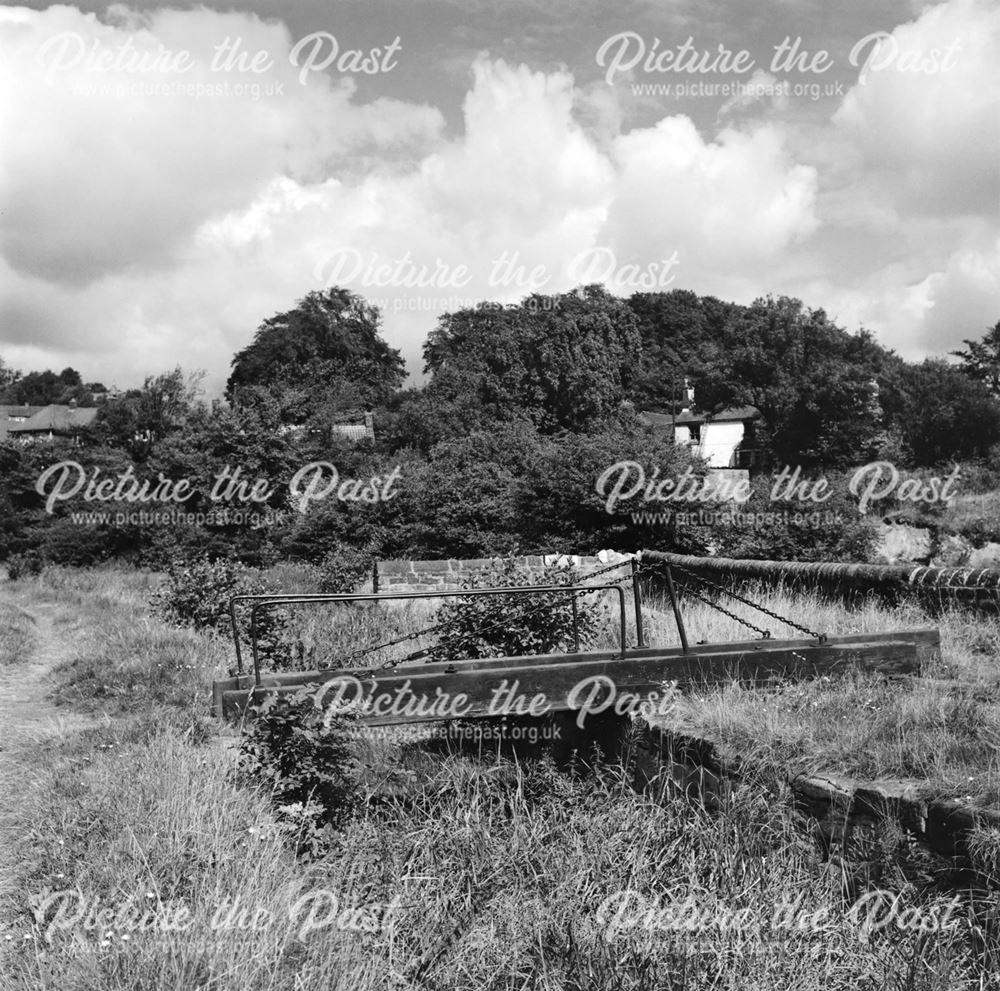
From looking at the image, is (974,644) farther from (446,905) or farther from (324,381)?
(324,381)

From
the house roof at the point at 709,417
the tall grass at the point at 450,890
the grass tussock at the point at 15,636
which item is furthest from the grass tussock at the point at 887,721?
the house roof at the point at 709,417

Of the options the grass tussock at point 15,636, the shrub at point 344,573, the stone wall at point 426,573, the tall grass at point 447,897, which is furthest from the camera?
the shrub at point 344,573

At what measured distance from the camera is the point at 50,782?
5.36 m

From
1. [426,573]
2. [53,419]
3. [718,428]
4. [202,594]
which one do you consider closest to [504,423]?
[718,428]

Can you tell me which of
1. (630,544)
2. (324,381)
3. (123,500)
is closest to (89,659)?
(630,544)

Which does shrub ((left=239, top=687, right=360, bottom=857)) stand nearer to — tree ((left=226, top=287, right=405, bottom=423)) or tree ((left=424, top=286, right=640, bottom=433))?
tree ((left=424, top=286, right=640, bottom=433))

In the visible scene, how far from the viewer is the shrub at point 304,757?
5.17 metres

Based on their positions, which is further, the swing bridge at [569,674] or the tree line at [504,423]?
the tree line at [504,423]

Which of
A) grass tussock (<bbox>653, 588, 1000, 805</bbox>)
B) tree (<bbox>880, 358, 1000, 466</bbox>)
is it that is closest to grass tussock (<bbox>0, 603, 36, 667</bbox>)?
grass tussock (<bbox>653, 588, 1000, 805</bbox>)

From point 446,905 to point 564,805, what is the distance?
151 centimetres

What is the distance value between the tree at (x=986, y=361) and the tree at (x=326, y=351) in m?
30.2

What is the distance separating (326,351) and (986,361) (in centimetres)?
3497

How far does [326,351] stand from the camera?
184 feet

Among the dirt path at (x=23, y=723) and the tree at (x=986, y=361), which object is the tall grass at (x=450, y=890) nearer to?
the dirt path at (x=23, y=723)
